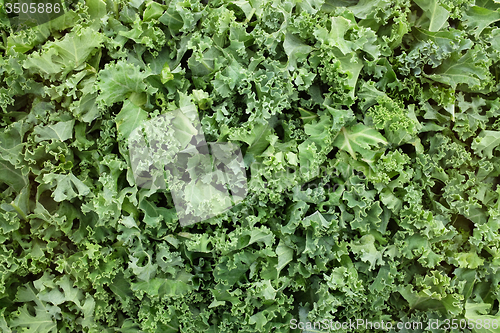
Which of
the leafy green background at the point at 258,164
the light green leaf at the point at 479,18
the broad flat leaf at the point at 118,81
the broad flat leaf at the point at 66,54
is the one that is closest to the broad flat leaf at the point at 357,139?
the leafy green background at the point at 258,164

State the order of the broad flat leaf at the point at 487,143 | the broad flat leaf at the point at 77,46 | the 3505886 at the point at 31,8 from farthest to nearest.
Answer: the broad flat leaf at the point at 487,143
the 3505886 at the point at 31,8
the broad flat leaf at the point at 77,46

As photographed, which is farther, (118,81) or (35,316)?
(35,316)

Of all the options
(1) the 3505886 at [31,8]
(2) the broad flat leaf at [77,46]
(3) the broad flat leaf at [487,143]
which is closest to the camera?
(2) the broad flat leaf at [77,46]

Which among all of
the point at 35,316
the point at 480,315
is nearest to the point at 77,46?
the point at 35,316

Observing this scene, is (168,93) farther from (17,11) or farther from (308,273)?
(308,273)

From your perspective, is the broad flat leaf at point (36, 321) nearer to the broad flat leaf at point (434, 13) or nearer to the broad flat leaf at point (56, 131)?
the broad flat leaf at point (56, 131)

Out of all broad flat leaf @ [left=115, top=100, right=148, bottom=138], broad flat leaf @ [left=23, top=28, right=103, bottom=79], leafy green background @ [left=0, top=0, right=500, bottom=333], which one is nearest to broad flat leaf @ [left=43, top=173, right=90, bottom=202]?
leafy green background @ [left=0, top=0, right=500, bottom=333]

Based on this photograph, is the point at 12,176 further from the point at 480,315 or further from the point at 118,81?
the point at 480,315
